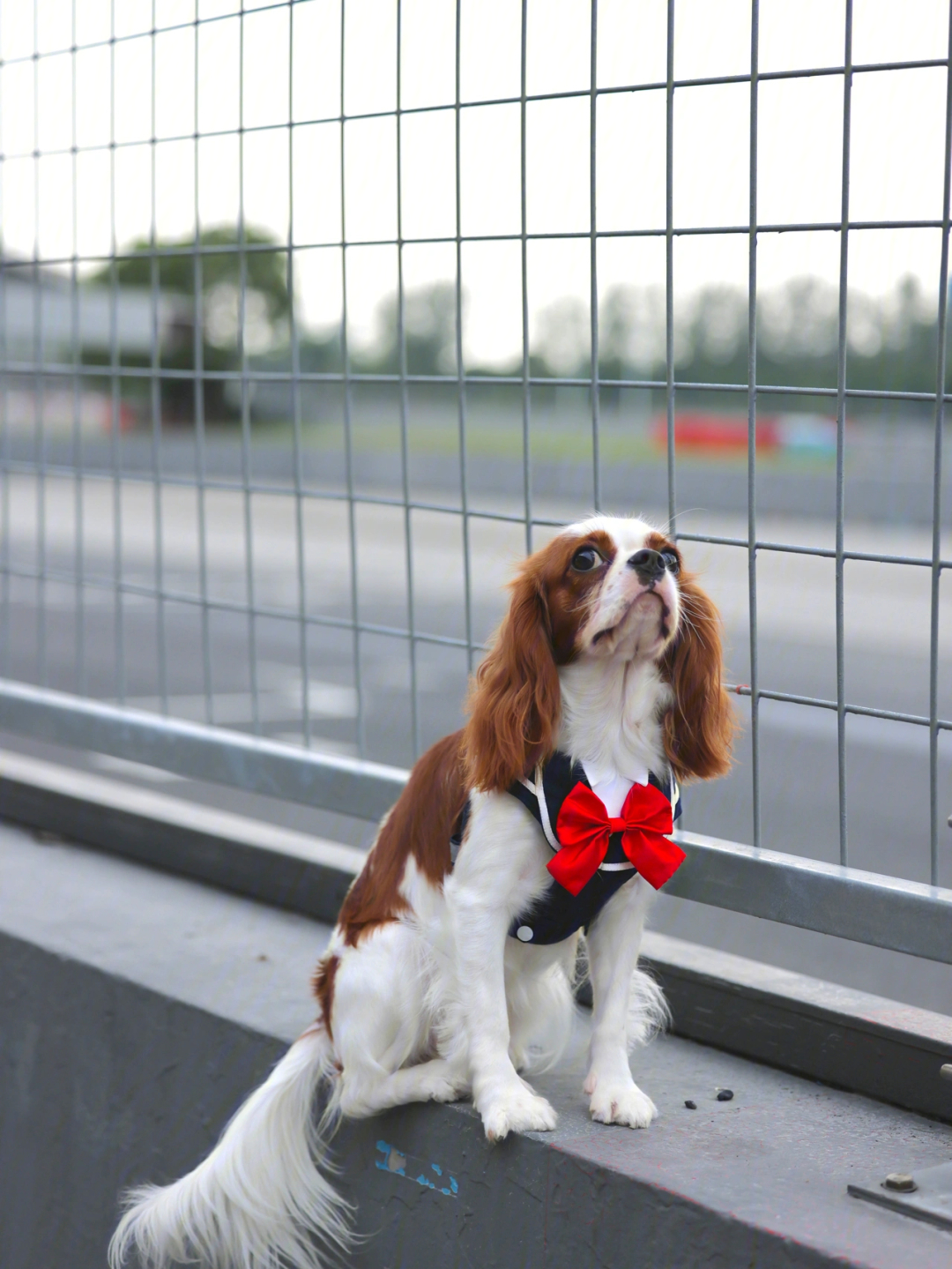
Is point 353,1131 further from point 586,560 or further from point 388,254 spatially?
point 388,254

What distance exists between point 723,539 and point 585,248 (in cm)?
57

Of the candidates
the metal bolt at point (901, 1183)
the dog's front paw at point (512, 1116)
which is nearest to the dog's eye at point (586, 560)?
the dog's front paw at point (512, 1116)

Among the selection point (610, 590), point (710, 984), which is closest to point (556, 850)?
point (610, 590)

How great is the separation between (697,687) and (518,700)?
29 centimetres

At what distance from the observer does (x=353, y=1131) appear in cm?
241

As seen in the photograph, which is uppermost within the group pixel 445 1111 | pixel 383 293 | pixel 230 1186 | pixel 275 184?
pixel 275 184

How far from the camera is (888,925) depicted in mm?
2148

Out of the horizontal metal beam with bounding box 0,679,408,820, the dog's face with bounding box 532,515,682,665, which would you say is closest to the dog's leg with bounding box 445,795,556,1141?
the dog's face with bounding box 532,515,682,665

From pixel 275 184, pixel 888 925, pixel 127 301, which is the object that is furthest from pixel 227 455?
pixel 888 925

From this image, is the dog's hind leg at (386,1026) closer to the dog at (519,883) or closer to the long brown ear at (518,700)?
the dog at (519,883)

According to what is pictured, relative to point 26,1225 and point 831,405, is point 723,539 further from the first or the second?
point 26,1225

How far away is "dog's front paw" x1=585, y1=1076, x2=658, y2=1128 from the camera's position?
2154mm

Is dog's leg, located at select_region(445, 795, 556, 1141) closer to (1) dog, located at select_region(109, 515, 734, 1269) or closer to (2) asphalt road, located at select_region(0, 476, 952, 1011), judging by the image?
(1) dog, located at select_region(109, 515, 734, 1269)

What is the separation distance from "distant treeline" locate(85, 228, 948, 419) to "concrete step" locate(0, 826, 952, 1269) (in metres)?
1.13
